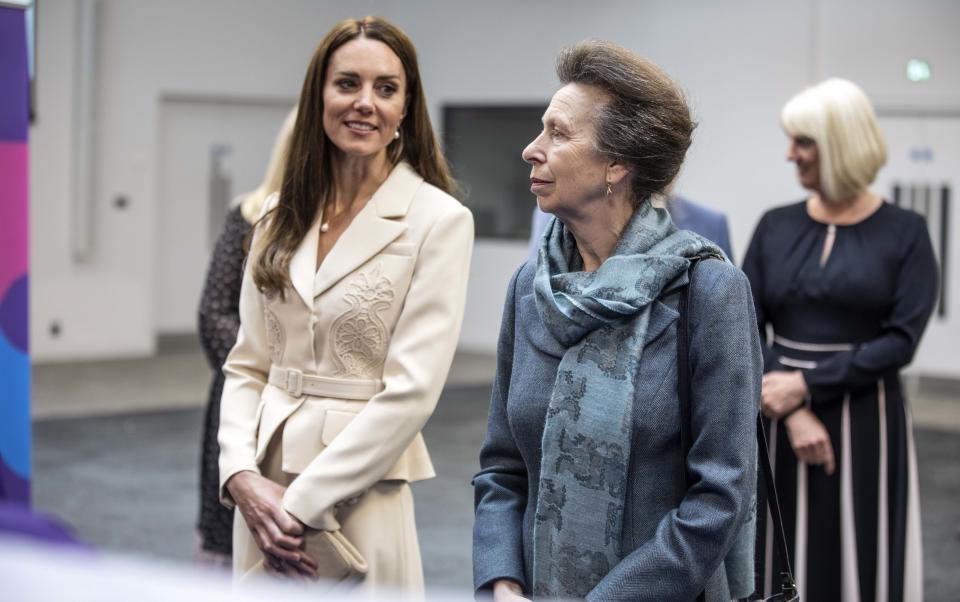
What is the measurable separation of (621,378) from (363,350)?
0.72 metres

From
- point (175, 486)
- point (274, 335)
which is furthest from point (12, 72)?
point (175, 486)

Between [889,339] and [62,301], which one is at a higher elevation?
[889,339]

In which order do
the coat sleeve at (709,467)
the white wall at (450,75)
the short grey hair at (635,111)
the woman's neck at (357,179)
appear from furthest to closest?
1. the white wall at (450,75)
2. the woman's neck at (357,179)
3. the short grey hair at (635,111)
4. the coat sleeve at (709,467)

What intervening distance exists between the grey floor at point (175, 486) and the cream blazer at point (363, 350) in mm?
2556

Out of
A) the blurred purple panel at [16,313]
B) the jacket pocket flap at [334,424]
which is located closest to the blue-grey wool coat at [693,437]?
the jacket pocket flap at [334,424]

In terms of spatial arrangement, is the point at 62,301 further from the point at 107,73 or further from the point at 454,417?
the point at 454,417

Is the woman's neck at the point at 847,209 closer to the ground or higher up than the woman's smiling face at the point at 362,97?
closer to the ground

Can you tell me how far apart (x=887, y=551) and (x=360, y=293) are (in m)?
1.80

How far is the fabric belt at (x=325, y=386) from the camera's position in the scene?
243cm

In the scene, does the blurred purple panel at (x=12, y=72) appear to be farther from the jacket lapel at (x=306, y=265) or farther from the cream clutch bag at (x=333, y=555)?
the cream clutch bag at (x=333, y=555)

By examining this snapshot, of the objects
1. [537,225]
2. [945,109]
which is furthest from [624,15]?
[537,225]

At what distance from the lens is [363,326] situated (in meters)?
2.41

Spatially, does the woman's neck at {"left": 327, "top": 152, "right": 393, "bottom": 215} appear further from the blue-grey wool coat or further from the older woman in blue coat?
the blue-grey wool coat

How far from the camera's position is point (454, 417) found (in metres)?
8.95
